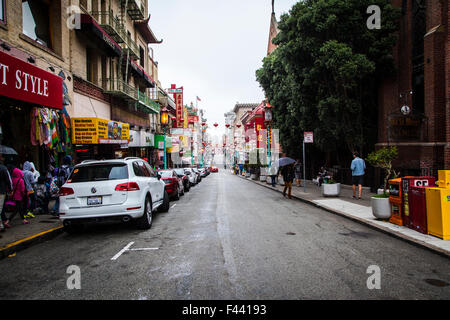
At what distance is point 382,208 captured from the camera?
8.69m

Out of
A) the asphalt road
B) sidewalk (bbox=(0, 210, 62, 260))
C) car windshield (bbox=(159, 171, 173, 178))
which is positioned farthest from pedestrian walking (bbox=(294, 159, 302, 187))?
sidewalk (bbox=(0, 210, 62, 260))

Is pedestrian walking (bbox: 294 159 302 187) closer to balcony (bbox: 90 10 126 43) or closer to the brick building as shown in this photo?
the brick building

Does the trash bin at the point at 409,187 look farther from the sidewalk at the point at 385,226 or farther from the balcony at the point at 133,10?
the balcony at the point at 133,10

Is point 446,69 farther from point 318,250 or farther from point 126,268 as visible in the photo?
point 126,268

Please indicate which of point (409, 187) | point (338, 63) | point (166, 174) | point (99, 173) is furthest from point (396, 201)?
point (166, 174)

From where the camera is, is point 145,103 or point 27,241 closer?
point 27,241

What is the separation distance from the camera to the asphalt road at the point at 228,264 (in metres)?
4.07

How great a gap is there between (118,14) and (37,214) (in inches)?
695

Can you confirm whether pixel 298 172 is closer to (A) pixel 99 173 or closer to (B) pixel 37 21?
(A) pixel 99 173

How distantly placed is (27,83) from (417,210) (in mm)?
10818

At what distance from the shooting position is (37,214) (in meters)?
10.6

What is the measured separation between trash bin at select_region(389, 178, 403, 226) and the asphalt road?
0.94m

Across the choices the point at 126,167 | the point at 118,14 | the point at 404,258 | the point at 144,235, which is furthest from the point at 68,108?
the point at 404,258

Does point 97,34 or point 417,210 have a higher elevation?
point 97,34
